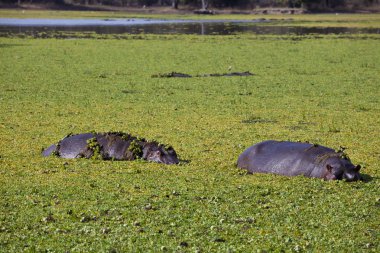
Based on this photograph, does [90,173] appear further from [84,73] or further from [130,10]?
[130,10]

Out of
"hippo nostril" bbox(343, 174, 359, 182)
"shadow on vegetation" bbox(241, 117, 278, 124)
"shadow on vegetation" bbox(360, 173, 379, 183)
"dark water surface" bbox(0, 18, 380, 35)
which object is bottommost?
"dark water surface" bbox(0, 18, 380, 35)

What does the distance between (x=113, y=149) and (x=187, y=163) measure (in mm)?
921

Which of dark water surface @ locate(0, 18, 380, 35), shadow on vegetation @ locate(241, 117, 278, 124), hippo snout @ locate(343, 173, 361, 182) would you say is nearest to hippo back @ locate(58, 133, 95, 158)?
hippo snout @ locate(343, 173, 361, 182)

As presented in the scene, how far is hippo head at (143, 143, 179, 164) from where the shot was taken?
29.3 ft

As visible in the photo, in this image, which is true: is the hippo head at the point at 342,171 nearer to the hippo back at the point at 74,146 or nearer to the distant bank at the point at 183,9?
the hippo back at the point at 74,146

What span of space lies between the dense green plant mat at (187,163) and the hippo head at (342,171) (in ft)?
0.53

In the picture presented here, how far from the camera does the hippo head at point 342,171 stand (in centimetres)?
797

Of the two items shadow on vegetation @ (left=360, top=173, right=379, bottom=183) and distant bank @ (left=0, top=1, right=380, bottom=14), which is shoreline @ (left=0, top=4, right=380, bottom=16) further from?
shadow on vegetation @ (left=360, top=173, right=379, bottom=183)

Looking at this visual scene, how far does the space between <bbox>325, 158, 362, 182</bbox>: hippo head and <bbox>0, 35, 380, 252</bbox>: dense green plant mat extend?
161mm

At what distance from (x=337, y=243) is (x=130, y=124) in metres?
6.28

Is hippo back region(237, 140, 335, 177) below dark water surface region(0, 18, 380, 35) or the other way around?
the other way around

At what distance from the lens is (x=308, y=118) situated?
12633 mm

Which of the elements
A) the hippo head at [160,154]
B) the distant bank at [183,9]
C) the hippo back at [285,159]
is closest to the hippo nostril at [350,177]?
the hippo back at [285,159]

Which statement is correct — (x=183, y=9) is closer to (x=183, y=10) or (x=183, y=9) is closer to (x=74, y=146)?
(x=183, y=10)
